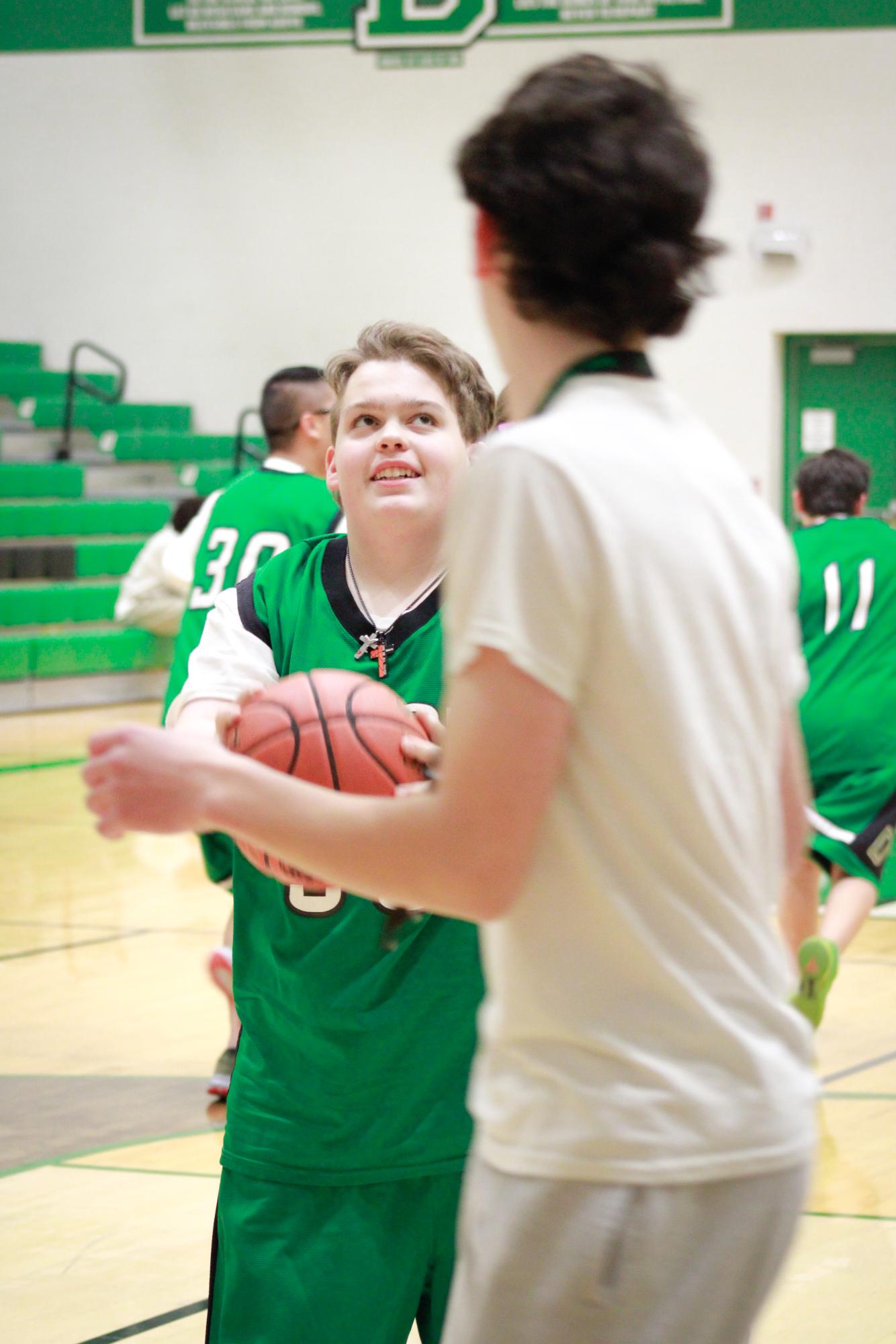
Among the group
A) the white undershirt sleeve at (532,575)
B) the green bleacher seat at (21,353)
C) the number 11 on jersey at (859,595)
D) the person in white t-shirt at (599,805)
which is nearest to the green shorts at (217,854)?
the person in white t-shirt at (599,805)

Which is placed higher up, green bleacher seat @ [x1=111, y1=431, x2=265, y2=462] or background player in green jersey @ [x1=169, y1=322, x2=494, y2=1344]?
green bleacher seat @ [x1=111, y1=431, x2=265, y2=462]

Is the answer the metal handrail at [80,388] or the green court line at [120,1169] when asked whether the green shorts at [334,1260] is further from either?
the metal handrail at [80,388]

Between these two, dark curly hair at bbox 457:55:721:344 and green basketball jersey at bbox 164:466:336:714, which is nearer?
dark curly hair at bbox 457:55:721:344

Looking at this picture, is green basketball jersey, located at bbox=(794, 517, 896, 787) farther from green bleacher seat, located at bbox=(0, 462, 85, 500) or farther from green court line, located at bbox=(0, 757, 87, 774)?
green bleacher seat, located at bbox=(0, 462, 85, 500)

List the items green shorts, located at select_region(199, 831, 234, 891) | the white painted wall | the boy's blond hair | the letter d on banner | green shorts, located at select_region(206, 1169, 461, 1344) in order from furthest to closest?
the letter d on banner < the white painted wall < green shorts, located at select_region(199, 831, 234, 891) < the boy's blond hair < green shorts, located at select_region(206, 1169, 461, 1344)

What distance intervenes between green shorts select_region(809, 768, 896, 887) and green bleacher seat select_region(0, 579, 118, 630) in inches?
316

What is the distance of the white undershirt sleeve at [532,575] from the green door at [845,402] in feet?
42.0

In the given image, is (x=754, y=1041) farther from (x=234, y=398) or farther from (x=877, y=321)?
(x=234, y=398)

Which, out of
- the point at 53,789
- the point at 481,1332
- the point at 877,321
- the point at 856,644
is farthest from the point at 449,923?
the point at 877,321

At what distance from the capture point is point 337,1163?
200 centimetres

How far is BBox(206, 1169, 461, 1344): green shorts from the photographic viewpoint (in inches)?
78.2

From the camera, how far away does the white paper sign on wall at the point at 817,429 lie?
542 inches

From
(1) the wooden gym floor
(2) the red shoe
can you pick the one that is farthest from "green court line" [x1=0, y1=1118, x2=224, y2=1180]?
(2) the red shoe

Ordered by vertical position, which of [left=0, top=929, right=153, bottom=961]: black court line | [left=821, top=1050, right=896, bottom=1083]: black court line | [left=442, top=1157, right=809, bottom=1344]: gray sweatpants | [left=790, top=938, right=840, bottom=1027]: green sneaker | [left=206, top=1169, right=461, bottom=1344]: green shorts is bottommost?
[left=0, top=929, right=153, bottom=961]: black court line
